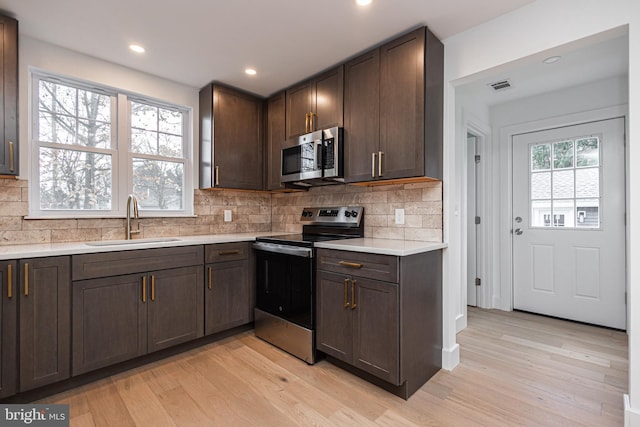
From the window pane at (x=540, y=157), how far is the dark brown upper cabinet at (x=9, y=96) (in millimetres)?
4505

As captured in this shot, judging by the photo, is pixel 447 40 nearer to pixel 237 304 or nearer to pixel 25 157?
pixel 237 304

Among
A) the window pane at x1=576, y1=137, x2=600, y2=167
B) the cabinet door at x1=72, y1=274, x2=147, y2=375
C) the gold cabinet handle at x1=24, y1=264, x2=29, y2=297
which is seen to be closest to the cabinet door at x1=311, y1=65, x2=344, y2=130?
the cabinet door at x1=72, y1=274, x2=147, y2=375

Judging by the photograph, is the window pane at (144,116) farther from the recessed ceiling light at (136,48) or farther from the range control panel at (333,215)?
the range control panel at (333,215)

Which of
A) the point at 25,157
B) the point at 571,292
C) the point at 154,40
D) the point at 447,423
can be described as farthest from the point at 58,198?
the point at 571,292

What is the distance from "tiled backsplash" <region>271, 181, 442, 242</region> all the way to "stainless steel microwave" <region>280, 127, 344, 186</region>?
25 centimetres

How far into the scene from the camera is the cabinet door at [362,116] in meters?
2.34

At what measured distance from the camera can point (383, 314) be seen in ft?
6.24

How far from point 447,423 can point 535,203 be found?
106 inches

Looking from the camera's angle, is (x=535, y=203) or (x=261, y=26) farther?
(x=535, y=203)

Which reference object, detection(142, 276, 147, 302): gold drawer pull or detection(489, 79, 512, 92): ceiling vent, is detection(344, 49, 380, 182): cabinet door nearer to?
detection(489, 79, 512, 92): ceiling vent

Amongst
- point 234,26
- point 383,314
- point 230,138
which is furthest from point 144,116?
point 383,314

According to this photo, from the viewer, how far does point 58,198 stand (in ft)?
7.94

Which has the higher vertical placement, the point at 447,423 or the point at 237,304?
the point at 237,304

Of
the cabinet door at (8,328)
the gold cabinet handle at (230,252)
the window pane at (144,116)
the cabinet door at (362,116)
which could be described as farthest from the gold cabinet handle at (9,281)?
the cabinet door at (362,116)
